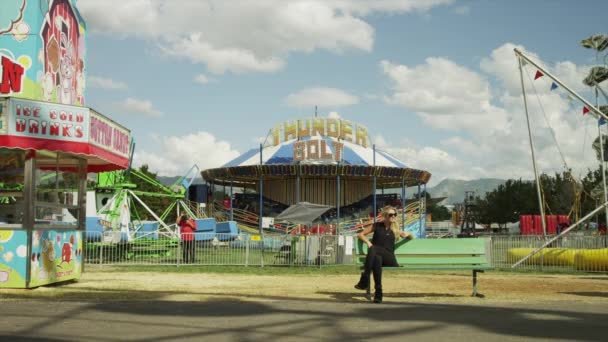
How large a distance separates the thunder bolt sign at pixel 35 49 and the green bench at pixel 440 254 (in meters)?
6.49

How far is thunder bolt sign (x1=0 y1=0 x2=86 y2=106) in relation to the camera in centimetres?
1159

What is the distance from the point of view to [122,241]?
22.0 meters

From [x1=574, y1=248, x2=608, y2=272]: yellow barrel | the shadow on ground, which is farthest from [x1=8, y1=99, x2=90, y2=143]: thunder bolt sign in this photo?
[x1=574, y1=248, x2=608, y2=272]: yellow barrel

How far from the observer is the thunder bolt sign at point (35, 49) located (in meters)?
11.6

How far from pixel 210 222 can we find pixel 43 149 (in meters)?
21.2

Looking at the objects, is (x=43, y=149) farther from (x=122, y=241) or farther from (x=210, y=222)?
(x=210, y=222)

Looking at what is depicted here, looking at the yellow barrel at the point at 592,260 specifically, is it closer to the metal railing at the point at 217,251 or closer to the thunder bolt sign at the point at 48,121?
the metal railing at the point at 217,251

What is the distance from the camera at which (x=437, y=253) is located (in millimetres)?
11133

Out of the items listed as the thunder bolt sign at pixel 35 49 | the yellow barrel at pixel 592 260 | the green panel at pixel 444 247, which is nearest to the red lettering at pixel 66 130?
the thunder bolt sign at pixel 35 49

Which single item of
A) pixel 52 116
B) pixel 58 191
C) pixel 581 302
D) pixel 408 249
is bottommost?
pixel 581 302

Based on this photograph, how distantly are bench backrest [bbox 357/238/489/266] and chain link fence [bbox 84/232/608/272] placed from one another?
8820 millimetres

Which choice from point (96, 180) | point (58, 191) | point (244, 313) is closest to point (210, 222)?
point (96, 180)

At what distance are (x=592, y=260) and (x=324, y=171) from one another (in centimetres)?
2396

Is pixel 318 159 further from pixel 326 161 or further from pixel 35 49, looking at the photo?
pixel 35 49
